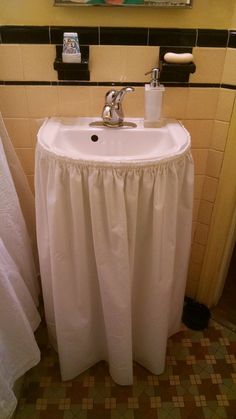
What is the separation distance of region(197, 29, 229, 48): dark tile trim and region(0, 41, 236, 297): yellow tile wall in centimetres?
2

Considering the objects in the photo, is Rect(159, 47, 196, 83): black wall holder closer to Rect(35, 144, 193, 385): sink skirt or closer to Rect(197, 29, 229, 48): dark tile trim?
Rect(197, 29, 229, 48): dark tile trim

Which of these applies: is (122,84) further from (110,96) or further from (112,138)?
(112,138)

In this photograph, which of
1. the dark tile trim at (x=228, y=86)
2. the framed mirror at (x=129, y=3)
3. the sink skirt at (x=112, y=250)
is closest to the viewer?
the sink skirt at (x=112, y=250)

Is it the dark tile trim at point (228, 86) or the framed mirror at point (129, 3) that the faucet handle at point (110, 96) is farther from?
the dark tile trim at point (228, 86)

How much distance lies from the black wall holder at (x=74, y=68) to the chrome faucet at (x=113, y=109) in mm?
112

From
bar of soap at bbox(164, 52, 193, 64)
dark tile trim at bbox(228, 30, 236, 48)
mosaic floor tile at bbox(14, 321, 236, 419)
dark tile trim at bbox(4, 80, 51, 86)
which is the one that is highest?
dark tile trim at bbox(228, 30, 236, 48)

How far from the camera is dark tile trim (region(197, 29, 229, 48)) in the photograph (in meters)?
1.01

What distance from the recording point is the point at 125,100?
115cm

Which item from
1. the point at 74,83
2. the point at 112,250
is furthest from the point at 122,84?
the point at 112,250

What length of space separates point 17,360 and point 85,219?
48 centimetres

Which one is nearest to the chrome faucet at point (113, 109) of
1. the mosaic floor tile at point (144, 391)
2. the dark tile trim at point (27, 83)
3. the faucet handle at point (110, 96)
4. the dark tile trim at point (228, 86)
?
the faucet handle at point (110, 96)

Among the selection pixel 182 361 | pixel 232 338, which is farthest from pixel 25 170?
pixel 232 338

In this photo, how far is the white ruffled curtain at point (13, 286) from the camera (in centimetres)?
84

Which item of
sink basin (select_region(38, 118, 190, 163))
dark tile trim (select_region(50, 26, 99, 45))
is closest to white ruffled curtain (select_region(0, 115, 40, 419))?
sink basin (select_region(38, 118, 190, 163))
